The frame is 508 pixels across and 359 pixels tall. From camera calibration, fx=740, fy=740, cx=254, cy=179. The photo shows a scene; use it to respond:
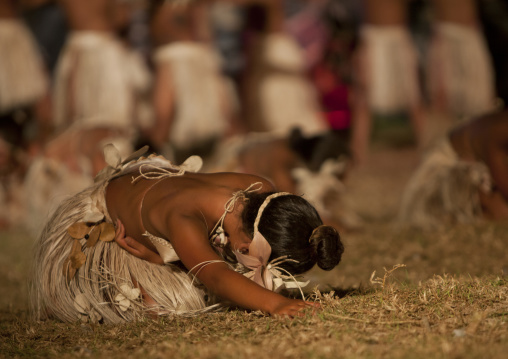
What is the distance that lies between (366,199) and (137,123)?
1892mm

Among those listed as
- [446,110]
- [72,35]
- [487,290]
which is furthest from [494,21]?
[487,290]

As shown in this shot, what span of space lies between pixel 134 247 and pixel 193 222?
0.39 meters

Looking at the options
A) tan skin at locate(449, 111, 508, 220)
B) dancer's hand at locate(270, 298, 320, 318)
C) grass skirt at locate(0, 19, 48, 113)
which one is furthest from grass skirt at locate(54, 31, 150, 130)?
dancer's hand at locate(270, 298, 320, 318)

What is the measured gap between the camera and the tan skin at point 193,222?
1.97m

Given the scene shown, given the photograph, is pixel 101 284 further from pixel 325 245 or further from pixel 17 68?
pixel 17 68

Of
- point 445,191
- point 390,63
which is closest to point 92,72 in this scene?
point 390,63

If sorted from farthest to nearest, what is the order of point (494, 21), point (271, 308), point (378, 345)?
point (494, 21)
point (271, 308)
point (378, 345)

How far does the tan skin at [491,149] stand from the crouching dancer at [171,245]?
2.11 meters

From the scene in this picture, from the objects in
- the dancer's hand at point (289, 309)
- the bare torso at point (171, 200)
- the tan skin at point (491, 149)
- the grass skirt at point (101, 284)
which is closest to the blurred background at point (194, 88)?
the tan skin at point (491, 149)

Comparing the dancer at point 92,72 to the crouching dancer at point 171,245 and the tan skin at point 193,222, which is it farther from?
the tan skin at point 193,222

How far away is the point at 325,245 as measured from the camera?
2055mm

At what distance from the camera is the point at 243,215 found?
7.15ft

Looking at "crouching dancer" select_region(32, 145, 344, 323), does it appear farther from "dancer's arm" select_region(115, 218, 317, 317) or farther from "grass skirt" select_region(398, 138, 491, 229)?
"grass skirt" select_region(398, 138, 491, 229)

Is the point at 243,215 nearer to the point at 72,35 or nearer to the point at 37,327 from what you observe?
the point at 37,327
